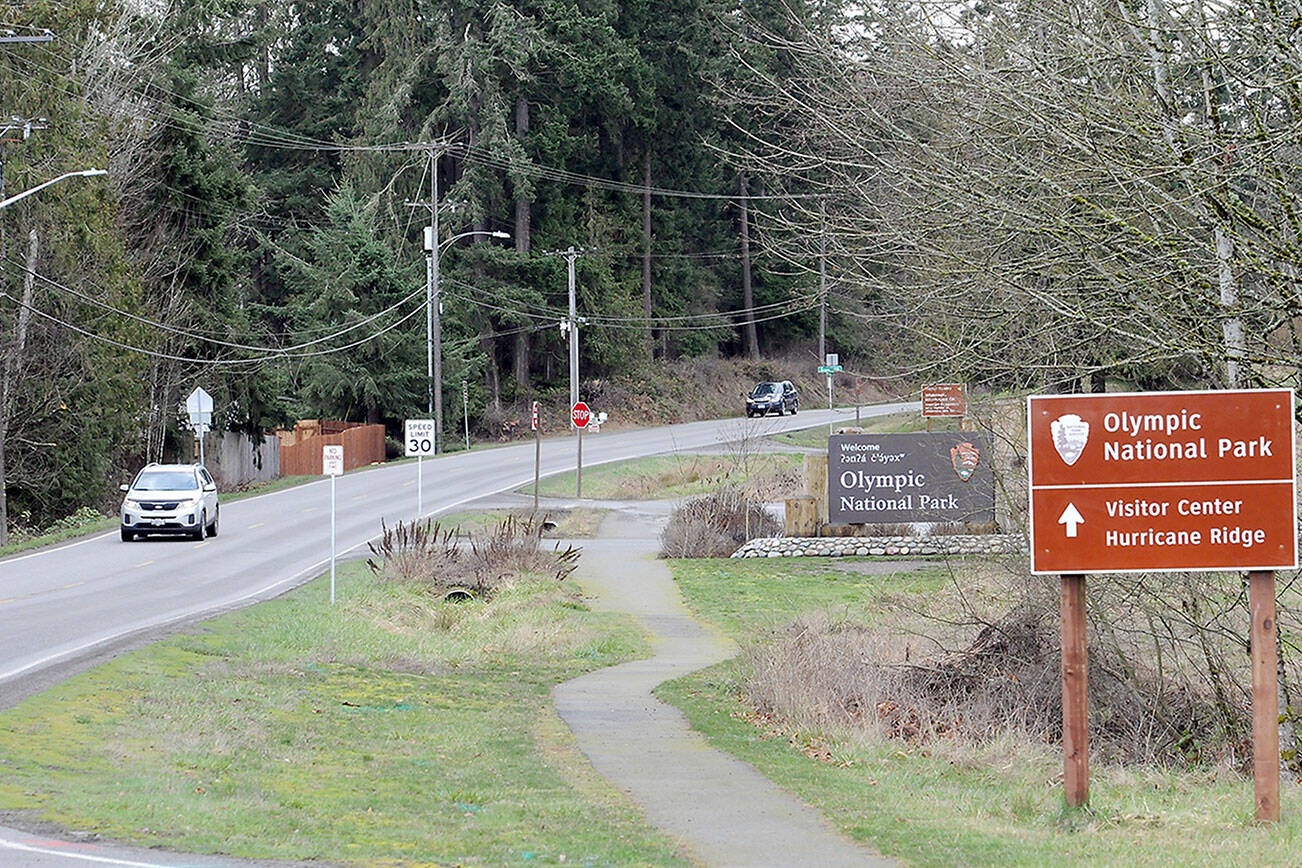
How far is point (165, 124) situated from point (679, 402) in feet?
116

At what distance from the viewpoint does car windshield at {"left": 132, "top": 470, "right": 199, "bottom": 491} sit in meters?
33.6

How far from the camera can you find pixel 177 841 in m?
8.67


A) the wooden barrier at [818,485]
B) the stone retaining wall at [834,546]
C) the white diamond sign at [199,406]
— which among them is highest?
the white diamond sign at [199,406]

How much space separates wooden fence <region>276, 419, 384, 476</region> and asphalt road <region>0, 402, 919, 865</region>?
103 inches

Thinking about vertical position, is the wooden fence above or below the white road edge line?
above

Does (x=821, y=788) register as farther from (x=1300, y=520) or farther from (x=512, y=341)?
(x=512, y=341)

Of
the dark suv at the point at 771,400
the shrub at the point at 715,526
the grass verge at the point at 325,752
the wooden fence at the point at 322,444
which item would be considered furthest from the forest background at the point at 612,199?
the shrub at the point at 715,526

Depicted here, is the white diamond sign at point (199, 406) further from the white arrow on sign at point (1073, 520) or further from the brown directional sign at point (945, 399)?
the white arrow on sign at point (1073, 520)

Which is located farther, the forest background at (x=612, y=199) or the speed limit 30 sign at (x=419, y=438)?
the speed limit 30 sign at (x=419, y=438)

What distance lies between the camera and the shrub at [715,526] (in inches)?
1400

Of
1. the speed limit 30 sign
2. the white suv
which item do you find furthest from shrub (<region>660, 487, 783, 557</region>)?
the white suv

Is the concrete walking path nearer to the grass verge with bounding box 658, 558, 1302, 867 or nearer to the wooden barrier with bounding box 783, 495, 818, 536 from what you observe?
the grass verge with bounding box 658, 558, 1302, 867

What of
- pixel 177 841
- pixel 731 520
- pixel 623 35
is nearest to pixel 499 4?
pixel 623 35

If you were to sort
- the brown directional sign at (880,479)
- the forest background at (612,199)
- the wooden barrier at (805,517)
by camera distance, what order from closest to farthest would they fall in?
the forest background at (612,199), the brown directional sign at (880,479), the wooden barrier at (805,517)
